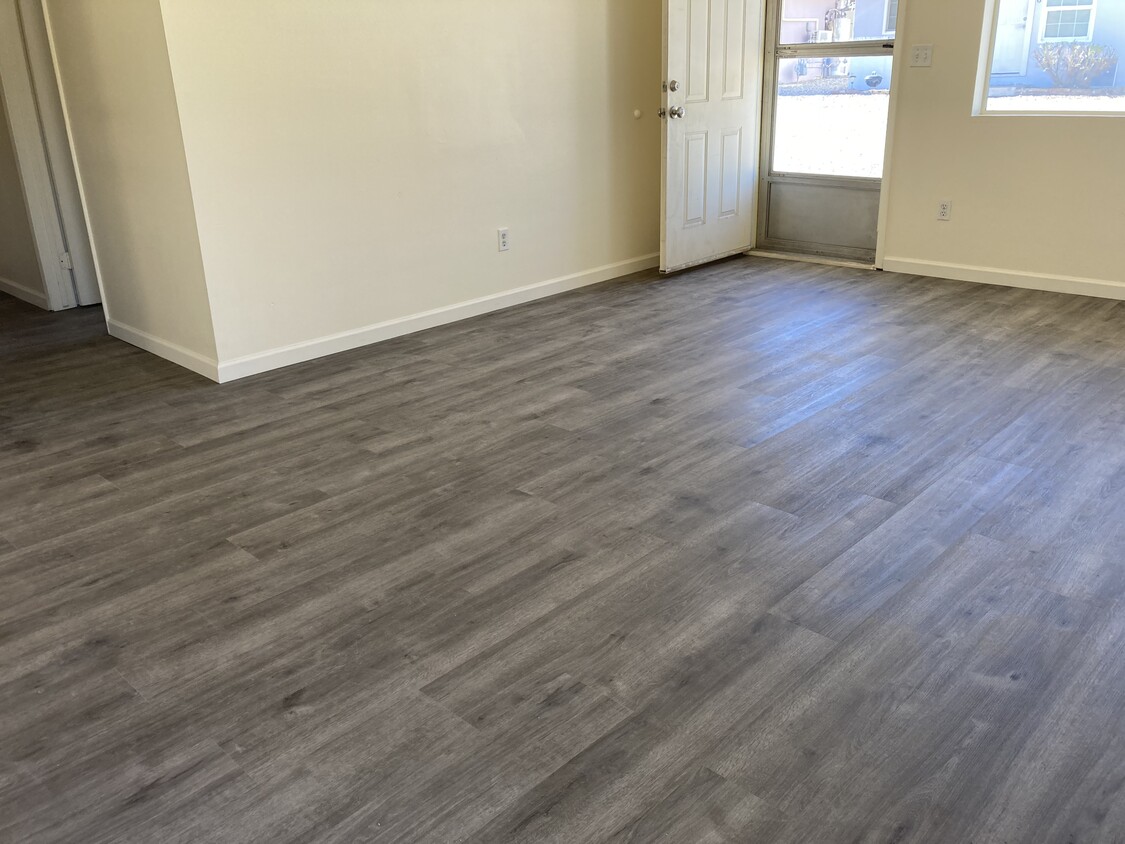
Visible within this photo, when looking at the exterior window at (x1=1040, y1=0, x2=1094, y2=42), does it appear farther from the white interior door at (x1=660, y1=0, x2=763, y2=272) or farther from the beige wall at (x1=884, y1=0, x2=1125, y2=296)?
the white interior door at (x1=660, y1=0, x2=763, y2=272)

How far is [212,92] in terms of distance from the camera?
12.1 feet

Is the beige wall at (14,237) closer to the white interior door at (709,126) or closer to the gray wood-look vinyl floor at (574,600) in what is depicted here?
the gray wood-look vinyl floor at (574,600)

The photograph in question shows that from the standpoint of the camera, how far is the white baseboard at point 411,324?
4.10 metres

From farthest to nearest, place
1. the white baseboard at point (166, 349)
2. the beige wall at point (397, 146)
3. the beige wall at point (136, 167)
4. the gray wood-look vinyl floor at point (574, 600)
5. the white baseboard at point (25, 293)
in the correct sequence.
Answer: the white baseboard at point (25, 293) < the white baseboard at point (166, 349) < the beige wall at point (397, 146) < the beige wall at point (136, 167) < the gray wood-look vinyl floor at point (574, 600)

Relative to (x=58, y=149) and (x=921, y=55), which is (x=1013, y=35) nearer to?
(x=921, y=55)

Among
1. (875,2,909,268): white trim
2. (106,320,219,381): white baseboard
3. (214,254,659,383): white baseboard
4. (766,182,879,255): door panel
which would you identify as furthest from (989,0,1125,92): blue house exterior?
(106,320,219,381): white baseboard

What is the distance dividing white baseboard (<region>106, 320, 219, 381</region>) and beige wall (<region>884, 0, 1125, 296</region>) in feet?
13.1

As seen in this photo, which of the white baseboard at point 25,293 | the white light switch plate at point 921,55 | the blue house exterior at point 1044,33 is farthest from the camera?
the white baseboard at point 25,293

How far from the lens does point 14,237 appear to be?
547 centimetres

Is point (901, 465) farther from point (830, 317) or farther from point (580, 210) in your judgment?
point (580, 210)

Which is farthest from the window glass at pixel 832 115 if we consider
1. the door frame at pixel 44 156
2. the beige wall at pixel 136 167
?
the door frame at pixel 44 156

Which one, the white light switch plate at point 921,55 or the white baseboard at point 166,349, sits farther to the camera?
the white light switch plate at point 921,55

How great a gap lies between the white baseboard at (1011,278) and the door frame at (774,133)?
0.70ft

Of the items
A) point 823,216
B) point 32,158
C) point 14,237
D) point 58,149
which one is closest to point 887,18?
point 823,216
